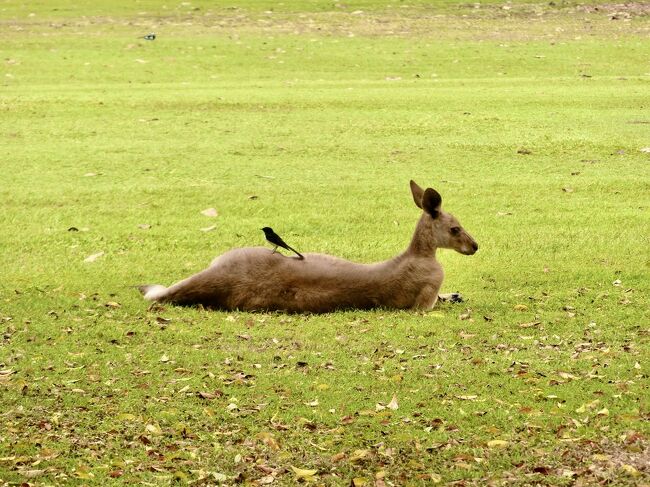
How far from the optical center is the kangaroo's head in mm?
10279

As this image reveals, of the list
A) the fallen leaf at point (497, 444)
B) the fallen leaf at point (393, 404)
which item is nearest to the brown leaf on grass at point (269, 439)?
the fallen leaf at point (393, 404)

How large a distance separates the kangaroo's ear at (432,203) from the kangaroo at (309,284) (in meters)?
0.06

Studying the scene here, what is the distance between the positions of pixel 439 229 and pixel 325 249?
2.24 meters

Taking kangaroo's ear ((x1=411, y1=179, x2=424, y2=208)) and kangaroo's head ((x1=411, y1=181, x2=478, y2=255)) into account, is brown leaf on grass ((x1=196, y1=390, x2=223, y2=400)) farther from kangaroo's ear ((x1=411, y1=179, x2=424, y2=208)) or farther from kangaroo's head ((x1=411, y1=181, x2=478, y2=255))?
kangaroo's ear ((x1=411, y1=179, x2=424, y2=208))

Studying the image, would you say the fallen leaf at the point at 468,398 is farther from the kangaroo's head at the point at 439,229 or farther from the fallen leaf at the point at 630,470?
the kangaroo's head at the point at 439,229

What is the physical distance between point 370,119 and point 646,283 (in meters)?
8.73

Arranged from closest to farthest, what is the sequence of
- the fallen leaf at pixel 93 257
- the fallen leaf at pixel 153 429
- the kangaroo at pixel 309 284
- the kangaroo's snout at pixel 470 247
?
the fallen leaf at pixel 153 429
the kangaroo at pixel 309 284
the kangaroo's snout at pixel 470 247
the fallen leaf at pixel 93 257

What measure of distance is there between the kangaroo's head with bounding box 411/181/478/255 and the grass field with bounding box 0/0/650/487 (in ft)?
1.76

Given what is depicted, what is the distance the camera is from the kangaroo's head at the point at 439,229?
10.3 metres

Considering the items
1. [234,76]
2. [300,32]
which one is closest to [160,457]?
[234,76]

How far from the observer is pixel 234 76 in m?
24.1

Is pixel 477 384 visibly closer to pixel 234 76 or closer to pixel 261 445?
pixel 261 445

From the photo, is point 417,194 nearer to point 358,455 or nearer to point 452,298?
point 452,298

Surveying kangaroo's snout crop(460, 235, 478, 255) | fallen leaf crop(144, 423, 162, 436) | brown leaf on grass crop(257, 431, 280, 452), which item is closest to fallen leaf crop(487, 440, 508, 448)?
brown leaf on grass crop(257, 431, 280, 452)
